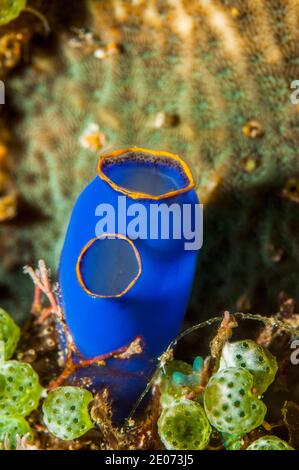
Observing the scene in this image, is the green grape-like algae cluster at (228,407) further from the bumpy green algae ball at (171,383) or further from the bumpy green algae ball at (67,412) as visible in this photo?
the bumpy green algae ball at (67,412)

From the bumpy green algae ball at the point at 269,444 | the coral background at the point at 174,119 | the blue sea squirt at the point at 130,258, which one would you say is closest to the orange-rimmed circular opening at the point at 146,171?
the blue sea squirt at the point at 130,258

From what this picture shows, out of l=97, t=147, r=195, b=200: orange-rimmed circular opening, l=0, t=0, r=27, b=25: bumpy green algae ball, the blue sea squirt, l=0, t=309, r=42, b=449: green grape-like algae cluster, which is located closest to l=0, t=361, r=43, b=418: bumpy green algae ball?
l=0, t=309, r=42, b=449: green grape-like algae cluster

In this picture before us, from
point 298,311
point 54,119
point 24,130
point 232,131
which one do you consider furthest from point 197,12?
point 298,311

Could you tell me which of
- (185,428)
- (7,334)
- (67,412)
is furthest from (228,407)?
(7,334)

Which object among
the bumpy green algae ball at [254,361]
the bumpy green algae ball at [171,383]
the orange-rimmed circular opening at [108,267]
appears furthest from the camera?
the bumpy green algae ball at [171,383]

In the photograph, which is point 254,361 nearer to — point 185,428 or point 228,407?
point 228,407

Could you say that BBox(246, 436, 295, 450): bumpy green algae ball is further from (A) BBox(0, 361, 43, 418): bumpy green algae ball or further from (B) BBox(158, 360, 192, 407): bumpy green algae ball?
(A) BBox(0, 361, 43, 418): bumpy green algae ball

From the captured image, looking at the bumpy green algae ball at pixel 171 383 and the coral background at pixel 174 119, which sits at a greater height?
the coral background at pixel 174 119
